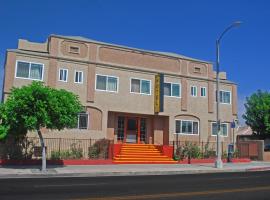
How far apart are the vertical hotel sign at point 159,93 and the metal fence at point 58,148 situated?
533 centimetres

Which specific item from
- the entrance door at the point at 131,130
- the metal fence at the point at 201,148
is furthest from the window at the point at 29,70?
the metal fence at the point at 201,148

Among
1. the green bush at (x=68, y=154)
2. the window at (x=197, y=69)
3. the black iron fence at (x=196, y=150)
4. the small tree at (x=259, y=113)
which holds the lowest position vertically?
the green bush at (x=68, y=154)

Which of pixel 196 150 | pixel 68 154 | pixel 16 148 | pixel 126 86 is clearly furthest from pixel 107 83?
pixel 16 148

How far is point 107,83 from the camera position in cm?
3052

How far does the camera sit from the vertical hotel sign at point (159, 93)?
104 ft

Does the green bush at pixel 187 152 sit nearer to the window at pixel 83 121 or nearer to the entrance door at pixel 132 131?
the entrance door at pixel 132 131

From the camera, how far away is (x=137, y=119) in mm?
32312

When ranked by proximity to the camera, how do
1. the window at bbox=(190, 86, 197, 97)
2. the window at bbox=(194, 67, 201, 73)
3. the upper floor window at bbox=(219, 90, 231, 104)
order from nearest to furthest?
the window at bbox=(190, 86, 197, 97), the window at bbox=(194, 67, 201, 73), the upper floor window at bbox=(219, 90, 231, 104)

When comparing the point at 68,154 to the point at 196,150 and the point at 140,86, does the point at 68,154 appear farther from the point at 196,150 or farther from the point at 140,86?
the point at 196,150

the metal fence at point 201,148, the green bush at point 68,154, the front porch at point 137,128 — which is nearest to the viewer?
the green bush at point 68,154

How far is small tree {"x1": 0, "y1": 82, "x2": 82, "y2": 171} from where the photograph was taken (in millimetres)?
21234

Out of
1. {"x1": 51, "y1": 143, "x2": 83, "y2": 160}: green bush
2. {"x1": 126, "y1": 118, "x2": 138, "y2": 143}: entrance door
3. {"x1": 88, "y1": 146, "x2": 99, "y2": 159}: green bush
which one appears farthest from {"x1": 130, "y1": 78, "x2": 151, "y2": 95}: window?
{"x1": 51, "y1": 143, "x2": 83, "y2": 160}: green bush

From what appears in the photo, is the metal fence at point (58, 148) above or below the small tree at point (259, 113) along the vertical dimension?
below

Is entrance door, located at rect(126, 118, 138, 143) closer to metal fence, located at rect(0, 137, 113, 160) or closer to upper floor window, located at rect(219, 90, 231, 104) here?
metal fence, located at rect(0, 137, 113, 160)
